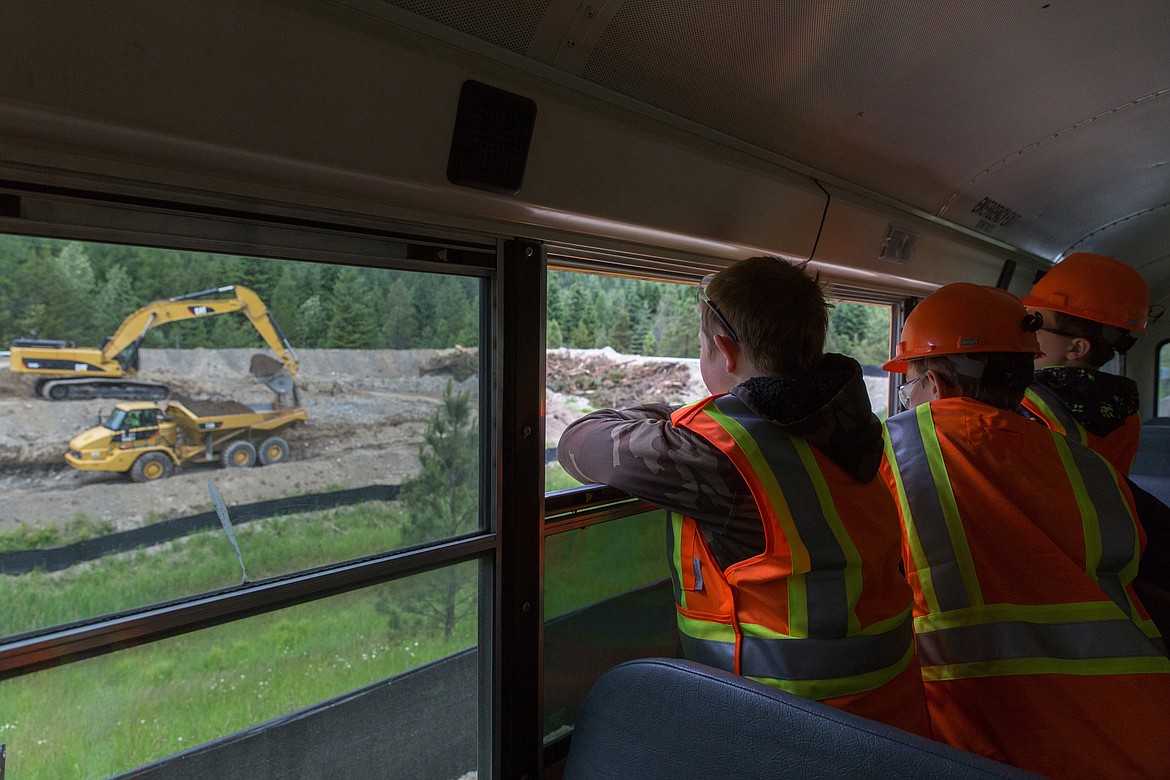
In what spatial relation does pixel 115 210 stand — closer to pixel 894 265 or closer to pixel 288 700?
pixel 288 700

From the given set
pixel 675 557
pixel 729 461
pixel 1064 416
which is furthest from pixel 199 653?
pixel 1064 416

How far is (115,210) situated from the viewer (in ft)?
4.04

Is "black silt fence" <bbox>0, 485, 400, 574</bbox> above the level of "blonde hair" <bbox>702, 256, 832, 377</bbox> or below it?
below

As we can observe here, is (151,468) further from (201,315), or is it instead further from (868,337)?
(868,337)

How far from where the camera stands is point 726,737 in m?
1.16

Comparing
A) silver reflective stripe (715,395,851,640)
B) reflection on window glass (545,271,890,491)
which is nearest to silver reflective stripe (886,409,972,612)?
silver reflective stripe (715,395,851,640)

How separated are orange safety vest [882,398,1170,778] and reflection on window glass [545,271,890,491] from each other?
0.91m

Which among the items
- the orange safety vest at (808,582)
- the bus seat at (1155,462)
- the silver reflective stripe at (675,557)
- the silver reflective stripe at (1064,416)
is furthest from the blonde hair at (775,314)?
the bus seat at (1155,462)

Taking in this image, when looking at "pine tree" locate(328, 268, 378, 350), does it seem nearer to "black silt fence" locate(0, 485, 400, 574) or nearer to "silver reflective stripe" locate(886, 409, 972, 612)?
"black silt fence" locate(0, 485, 400, 574)

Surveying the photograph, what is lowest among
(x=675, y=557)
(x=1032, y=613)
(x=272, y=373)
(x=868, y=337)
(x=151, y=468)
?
(x=1032, y=613)

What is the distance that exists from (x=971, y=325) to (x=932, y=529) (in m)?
0.66

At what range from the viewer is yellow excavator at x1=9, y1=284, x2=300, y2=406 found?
1.23 metres

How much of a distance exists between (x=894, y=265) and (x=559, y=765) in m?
2.72

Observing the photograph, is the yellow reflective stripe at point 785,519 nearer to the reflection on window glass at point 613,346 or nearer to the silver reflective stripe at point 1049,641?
the silver reflective stripe at point 1049,641
